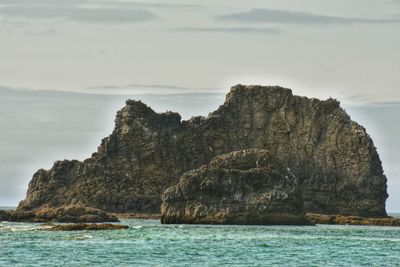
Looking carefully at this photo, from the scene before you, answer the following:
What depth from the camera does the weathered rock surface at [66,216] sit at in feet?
429

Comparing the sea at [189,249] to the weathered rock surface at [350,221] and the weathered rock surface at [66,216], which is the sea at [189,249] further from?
the weathered rock surface at [350,221]

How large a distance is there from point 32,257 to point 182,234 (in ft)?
106

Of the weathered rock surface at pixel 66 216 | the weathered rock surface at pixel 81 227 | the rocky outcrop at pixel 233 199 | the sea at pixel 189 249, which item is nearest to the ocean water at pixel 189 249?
the sea at pixel 189 249

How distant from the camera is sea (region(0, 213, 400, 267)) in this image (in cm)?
6819

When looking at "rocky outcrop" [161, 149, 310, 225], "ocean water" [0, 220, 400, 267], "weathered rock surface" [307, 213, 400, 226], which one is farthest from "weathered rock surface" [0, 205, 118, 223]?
"weathered rock surface" [307, 213, 400, 226]

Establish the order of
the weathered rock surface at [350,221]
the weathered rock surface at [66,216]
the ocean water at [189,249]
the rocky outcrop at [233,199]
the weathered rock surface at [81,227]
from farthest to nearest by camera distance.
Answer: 1. the weathered rock surface at [350,221]
2. the weathered rock surface at [66,216]
3. the rocky outcrop at [233,199]
4. the weathered rock surface at [81,227]
5. the ocean water at [189,249]

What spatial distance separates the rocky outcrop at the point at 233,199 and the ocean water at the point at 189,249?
23652 mm

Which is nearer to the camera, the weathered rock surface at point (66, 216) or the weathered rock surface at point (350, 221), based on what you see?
the weathered rock surface at point (66, 216)

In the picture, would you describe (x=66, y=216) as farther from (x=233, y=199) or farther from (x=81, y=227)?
(x=81, y=227)

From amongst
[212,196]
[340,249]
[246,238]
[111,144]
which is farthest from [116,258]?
[111,144]

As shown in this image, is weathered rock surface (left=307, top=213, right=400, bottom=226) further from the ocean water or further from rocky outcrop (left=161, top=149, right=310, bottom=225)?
the ocean water

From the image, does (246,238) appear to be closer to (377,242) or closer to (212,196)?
(377,242)

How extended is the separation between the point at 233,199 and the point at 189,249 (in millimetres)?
52689

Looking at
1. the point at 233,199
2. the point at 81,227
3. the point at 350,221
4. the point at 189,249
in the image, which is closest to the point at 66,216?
the point at 233,199
